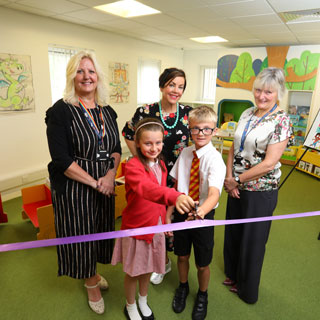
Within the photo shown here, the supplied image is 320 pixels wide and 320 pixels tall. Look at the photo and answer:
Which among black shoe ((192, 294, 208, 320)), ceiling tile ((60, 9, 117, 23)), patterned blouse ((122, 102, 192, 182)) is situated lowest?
black shoe ((192, 294, 208, 320))

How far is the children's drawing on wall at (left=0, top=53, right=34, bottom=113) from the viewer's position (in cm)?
377

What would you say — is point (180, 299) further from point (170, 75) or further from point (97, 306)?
point (170, 75)

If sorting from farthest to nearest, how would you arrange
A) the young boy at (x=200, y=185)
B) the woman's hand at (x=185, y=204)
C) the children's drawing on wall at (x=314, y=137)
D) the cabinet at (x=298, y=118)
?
the cabinet at (x=298, y=118) → the children's drawing on wall at (x=314, y=137) → the young boy at (x=200, y=185) → the woman's hand at (x=185, y=204)

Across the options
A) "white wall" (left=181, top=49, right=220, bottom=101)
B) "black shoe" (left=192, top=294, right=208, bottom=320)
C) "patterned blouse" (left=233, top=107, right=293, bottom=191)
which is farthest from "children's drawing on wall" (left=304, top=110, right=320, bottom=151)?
"white wall" (left=181, top=49, right=220, bottom=101)

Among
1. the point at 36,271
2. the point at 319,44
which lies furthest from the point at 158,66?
the point at 36,271

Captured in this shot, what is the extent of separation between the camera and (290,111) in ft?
20.8

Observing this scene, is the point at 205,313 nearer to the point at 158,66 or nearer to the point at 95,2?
the point at 95,2

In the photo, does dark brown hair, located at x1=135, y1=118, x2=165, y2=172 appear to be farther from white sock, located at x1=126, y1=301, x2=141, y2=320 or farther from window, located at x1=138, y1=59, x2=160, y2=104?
window, located at x1=138, y1=59, x2=160, y2=104

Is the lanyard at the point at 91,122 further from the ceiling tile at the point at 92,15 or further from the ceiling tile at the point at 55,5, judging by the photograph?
the ceiling tile at the point at 92,15

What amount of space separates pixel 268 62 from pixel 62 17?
4561mm

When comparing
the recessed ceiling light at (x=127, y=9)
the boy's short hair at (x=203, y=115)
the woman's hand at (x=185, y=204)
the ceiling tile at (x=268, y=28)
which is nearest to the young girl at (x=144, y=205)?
the woman's hand at (x=185, y=204)

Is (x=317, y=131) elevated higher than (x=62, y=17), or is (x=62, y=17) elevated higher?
(x=62, y=17)

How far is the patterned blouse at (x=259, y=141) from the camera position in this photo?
65.7 inches

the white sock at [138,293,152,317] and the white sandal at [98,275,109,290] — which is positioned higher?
the white sock at [138,293,152,317]
